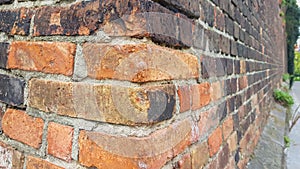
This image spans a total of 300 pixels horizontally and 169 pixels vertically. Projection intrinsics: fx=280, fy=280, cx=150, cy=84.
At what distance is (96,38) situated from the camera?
618 millimetres

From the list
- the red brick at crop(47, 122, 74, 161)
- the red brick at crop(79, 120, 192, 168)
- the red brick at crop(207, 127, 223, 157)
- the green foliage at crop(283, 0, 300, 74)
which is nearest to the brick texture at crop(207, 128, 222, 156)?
the red brick at crop(207, 127, 223, 157)

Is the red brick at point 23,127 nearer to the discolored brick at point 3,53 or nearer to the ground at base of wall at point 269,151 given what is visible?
the discolored brick at point 3,53

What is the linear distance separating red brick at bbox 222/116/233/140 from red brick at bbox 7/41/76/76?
805 millimetres

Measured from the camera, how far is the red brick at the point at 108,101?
58 centimetres

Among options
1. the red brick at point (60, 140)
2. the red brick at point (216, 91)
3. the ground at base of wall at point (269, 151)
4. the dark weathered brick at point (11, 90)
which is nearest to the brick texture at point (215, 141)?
the red brick at point (216, 91)

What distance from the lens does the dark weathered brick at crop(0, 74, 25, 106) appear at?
29.5 inches

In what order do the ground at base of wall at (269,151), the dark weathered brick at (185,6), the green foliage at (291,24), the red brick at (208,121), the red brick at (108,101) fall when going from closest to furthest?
the red brick at (108,101)
the dark weathered brick at (185,6)
the red brick at (208,121)
the ground at base of wall at (269,151)
the green foliage at (291,24)

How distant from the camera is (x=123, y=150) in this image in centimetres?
59

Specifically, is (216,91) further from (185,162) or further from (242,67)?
(242,67)

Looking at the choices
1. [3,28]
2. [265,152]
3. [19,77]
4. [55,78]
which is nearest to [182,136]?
[55,78]

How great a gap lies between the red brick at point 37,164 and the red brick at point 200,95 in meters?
0.43

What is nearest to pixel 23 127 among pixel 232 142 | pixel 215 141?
pixel 215 141

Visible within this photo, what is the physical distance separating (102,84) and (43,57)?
20 cm

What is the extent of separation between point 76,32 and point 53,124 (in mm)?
230
